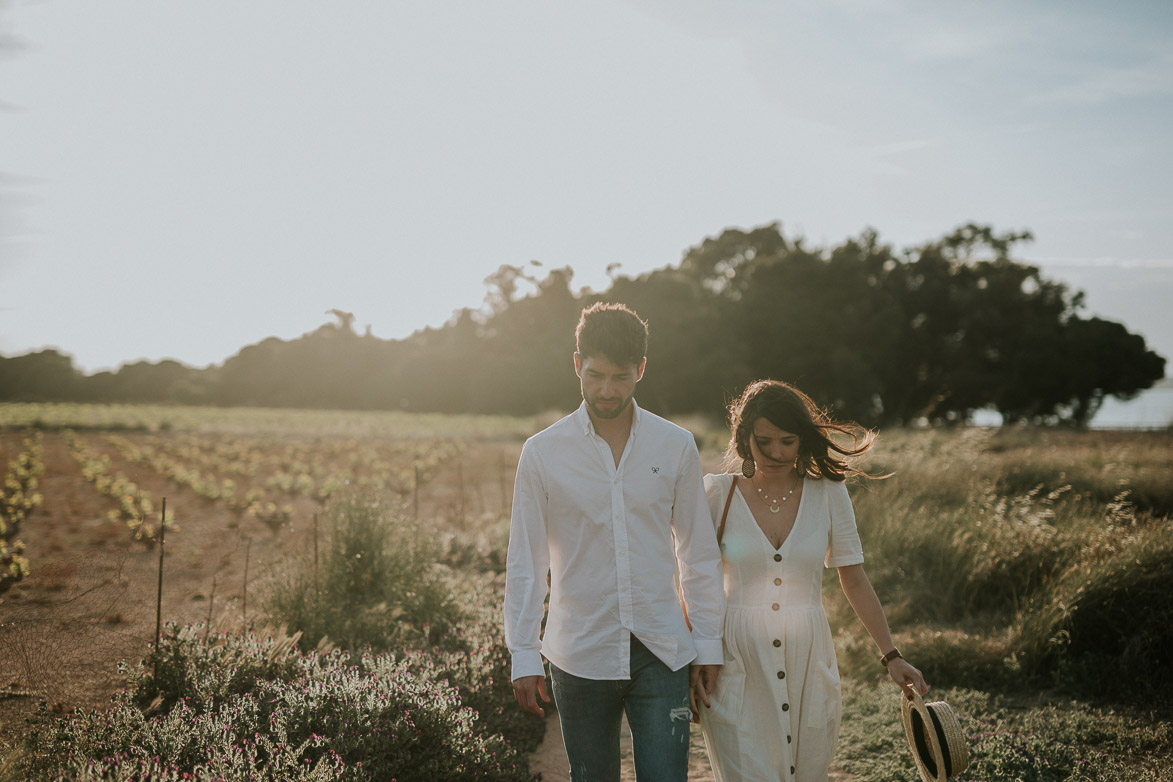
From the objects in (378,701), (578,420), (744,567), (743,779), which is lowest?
(378,701)

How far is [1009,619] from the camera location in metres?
5.73

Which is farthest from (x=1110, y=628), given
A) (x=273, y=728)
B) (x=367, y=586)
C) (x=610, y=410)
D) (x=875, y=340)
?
(x=875, y=340)

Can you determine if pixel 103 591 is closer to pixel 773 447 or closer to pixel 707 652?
pixel 707 652

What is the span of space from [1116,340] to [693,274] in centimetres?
2109

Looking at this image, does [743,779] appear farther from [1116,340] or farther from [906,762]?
[1116,340]

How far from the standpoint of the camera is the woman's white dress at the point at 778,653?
245cm

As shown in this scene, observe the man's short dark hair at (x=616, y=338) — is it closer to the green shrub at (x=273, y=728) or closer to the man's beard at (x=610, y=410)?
the man's beard at (x=610, y=410)

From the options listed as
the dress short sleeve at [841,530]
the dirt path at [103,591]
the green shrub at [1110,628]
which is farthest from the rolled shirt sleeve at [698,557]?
the green shrub at [1110,628]

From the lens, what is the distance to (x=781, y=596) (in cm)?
257

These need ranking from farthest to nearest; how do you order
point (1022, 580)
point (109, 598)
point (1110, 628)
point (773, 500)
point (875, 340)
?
point (875, 340) → point (1022, 580) → point (1110, 628) → point (109, 598) → point (773, 500)

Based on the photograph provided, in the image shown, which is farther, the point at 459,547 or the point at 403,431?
the point at 403,431

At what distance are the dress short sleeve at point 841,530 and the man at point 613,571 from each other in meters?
0.52

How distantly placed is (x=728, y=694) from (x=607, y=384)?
46.1 inches

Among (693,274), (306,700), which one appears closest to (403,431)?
(693,274)
